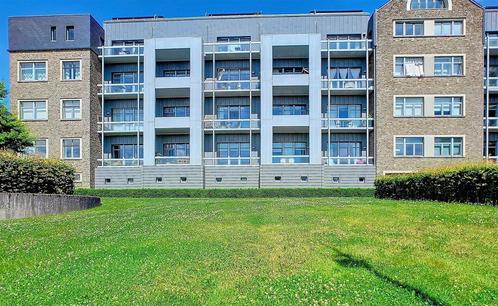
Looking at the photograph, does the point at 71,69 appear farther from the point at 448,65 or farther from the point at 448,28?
the point at 448,28

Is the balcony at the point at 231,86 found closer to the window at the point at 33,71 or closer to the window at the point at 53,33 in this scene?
the window at the point at 53,33

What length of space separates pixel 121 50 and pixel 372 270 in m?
32.3

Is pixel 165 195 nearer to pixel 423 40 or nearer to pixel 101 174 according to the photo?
pixel 101 174

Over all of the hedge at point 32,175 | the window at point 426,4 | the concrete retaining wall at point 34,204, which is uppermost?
the window at point 426,4

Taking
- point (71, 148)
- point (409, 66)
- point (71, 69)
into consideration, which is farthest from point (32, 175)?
point (409, 66)

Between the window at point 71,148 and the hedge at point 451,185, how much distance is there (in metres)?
25.1

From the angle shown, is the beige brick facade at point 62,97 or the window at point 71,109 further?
the window at point 71,109

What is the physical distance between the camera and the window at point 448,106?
3066 centimetres

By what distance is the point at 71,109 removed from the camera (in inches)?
1272

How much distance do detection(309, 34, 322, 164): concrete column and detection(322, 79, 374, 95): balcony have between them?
1109 millimetres

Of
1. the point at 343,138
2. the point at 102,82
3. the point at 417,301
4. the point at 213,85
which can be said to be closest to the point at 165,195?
the point at 213,85

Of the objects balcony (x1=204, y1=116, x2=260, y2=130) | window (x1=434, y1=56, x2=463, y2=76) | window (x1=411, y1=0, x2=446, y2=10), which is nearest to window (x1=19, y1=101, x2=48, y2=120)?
balcony (x1=204, y1=116, x2=260, y2=130)

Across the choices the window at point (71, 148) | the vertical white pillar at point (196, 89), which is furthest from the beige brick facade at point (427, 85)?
the window at point (71, 148)

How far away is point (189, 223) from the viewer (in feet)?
34.9
